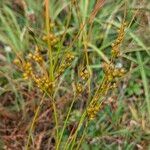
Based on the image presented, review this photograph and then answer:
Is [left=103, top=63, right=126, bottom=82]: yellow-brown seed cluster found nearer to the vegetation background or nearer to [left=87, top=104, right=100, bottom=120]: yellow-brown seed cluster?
[left=87, top=104, right=100, bottom=120]: yellow-brown seed cluster

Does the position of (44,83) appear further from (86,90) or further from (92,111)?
(86,90)

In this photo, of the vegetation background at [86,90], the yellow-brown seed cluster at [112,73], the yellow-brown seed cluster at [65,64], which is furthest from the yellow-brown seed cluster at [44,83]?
the vegetation background at [86,90]

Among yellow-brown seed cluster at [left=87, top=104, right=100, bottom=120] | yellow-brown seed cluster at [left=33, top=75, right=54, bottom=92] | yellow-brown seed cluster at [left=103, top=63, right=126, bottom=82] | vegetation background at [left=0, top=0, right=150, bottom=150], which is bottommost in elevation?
vegetation background at [left=0, top=0, right=150, bottom=150]

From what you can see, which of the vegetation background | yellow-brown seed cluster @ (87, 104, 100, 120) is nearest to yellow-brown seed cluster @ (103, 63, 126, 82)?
yellow-brown seed cluster @ (87, 104, 100, 120)

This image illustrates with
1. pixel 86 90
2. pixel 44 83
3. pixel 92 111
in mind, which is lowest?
pixel 86 90

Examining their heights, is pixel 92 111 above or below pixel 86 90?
above

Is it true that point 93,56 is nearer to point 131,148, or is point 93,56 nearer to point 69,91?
point 69,91

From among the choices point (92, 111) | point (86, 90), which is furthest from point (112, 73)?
point (86, 90)

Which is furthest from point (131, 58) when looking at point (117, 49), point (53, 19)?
point (117, 49)
